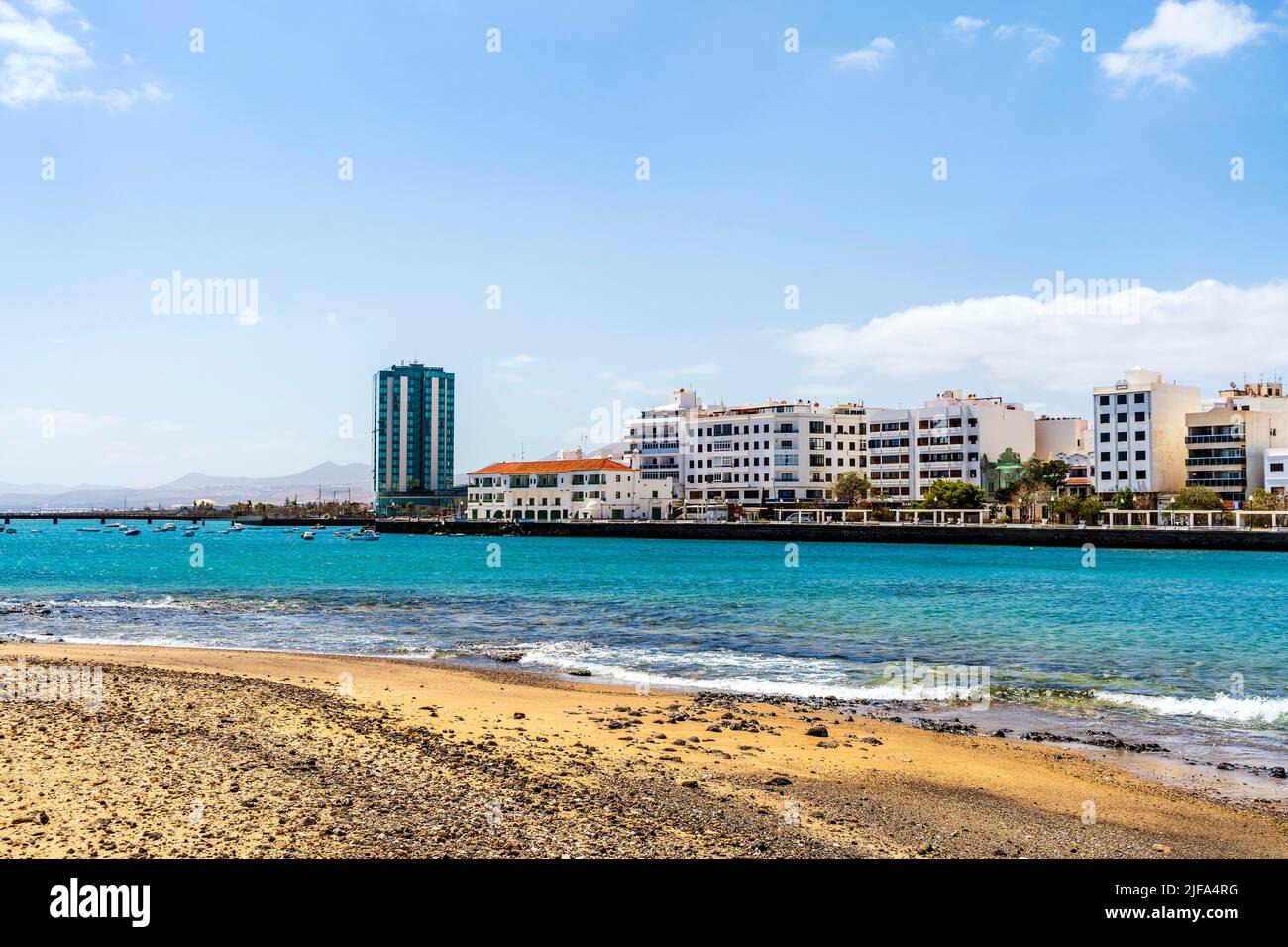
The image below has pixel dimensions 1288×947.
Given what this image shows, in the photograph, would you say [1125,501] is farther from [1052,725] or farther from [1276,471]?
[1052,725]

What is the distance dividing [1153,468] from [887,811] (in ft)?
416

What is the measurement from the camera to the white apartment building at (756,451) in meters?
148

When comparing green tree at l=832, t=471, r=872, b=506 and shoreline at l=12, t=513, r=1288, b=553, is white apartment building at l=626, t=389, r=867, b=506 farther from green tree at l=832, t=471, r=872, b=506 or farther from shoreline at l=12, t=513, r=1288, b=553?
shoreline at l=12, t=513, r=1288, b=553

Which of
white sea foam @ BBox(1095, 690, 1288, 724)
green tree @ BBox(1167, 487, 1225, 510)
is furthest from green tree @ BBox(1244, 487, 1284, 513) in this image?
white sea foam @ BBox(1095, 690, 1288, 724)

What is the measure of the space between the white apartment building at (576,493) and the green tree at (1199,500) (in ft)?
227

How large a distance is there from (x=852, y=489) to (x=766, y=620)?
108620mm

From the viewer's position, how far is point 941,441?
451 feet

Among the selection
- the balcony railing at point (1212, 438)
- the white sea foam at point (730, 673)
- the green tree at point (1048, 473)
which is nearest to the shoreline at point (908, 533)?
the green tree at point (1048, 473)

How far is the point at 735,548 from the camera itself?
364 ft

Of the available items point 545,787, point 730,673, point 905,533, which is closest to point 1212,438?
point 905,533

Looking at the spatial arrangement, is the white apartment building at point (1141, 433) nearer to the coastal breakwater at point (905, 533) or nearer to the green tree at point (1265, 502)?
the green tree at point (1265, 502)

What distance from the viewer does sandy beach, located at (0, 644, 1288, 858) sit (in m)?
8.77

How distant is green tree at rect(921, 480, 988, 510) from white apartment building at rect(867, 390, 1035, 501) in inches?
267
